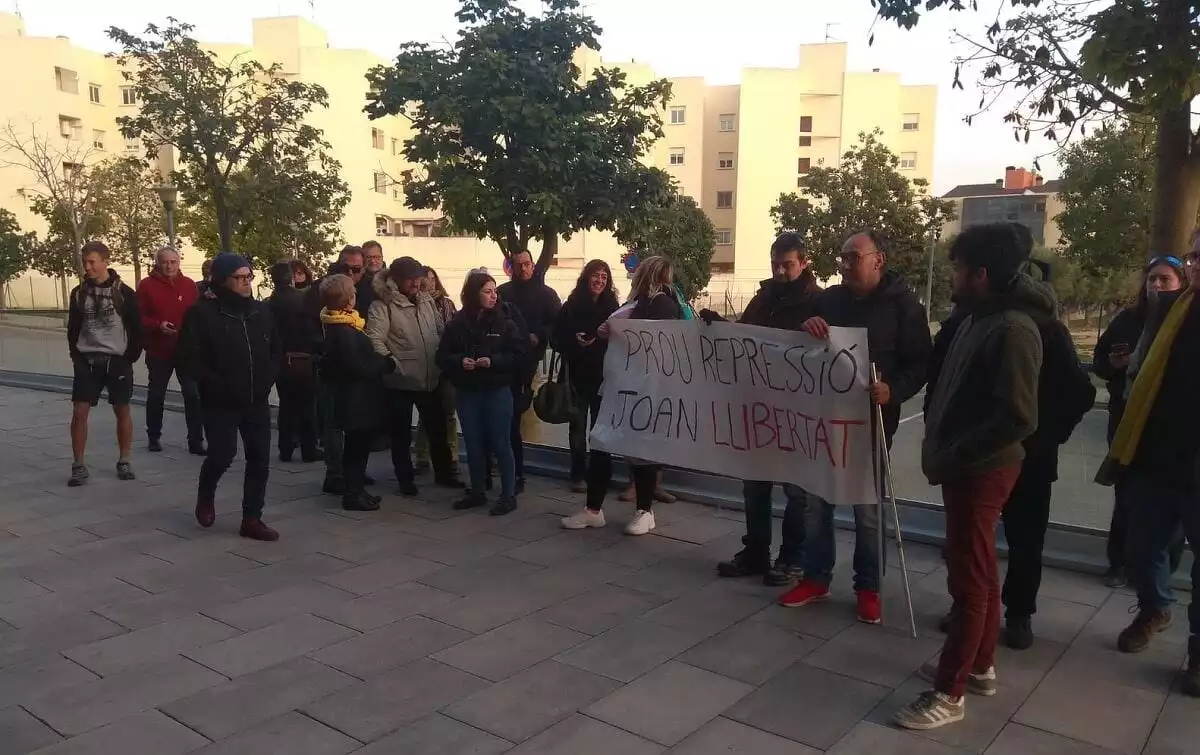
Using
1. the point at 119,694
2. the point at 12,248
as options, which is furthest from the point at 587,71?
the point at 119,694

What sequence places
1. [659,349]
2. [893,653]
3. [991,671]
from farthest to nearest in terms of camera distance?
[659,349] < [893,653] < [991,671]

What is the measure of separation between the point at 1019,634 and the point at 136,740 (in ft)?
12.3

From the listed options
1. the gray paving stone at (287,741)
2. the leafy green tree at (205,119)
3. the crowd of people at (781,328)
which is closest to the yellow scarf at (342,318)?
the crowd of people at (781,328)

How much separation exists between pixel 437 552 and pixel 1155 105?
535cm

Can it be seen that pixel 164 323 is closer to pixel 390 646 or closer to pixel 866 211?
pixel 390 646

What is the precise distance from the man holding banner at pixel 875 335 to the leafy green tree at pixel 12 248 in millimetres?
38811

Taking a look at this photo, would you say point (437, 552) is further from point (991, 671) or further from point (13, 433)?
point (13, 433)

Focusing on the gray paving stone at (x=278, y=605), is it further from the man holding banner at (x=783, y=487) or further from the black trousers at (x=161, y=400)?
the black trousers at (x=161, y=400)

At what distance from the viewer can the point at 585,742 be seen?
3250mm

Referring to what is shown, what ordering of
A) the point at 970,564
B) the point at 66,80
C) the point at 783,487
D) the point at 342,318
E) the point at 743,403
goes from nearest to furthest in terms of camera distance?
the point at 970,564, the point at 743,403, the point at 783,487, the point at 342,318, the point at 66,80

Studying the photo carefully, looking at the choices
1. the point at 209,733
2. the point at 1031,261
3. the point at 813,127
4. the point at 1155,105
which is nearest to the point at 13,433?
the point at 209,733

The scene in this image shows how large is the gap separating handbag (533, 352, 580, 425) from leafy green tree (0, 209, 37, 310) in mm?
36280

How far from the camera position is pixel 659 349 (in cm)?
546

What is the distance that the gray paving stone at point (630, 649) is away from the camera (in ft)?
12.7
